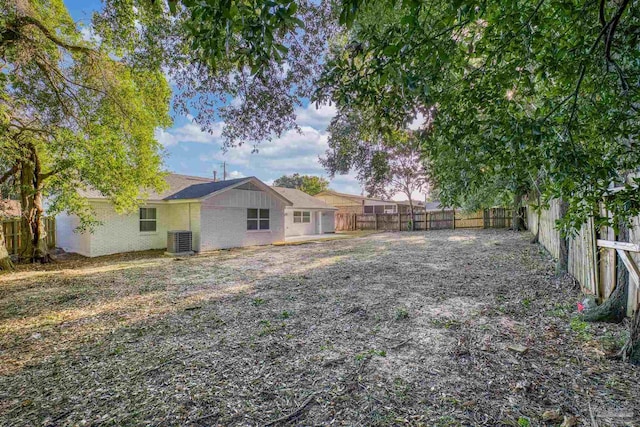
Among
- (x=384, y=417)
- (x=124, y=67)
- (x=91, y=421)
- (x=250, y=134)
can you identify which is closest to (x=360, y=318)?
(x=384, y=417)

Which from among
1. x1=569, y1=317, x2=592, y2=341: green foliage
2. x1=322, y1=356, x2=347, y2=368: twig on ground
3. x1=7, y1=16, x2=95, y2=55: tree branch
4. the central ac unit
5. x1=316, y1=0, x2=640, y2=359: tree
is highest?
x1=7, y1=16, x2=95, y2=55: tree branch

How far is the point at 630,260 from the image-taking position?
3.31 meters

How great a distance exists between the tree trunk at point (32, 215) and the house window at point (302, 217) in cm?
1282

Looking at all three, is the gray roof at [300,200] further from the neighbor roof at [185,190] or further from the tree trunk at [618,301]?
the tree trunk at [618,301]

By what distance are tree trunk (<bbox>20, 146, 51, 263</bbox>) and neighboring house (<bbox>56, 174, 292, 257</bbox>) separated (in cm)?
138

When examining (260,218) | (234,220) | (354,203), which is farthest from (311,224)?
(354,203)

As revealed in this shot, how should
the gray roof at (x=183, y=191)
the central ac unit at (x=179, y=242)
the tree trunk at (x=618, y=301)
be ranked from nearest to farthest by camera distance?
1. the tree trunk at (x=618, y=301)
2. the central ac unit at (x=179, y=242)
3. the gray roof at (x=183, y=191)

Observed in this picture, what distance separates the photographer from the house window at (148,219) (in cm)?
1270

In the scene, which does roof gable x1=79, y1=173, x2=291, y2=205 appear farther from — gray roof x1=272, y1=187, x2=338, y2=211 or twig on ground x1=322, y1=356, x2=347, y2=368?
twig on ground x1=322, y1=356, x2=347, y2=368

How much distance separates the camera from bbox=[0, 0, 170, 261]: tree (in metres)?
7.25

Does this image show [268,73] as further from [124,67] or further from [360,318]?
[124,67]

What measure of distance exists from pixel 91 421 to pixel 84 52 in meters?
9.06

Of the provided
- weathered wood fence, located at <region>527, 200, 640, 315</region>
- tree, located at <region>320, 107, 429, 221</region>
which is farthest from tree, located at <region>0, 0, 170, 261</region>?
weathered wood fence, located at <region>527, 200, 640, 315</region>

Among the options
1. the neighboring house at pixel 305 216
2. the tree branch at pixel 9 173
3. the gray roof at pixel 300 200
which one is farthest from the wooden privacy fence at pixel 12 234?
the gray roof at pixel 300 200
